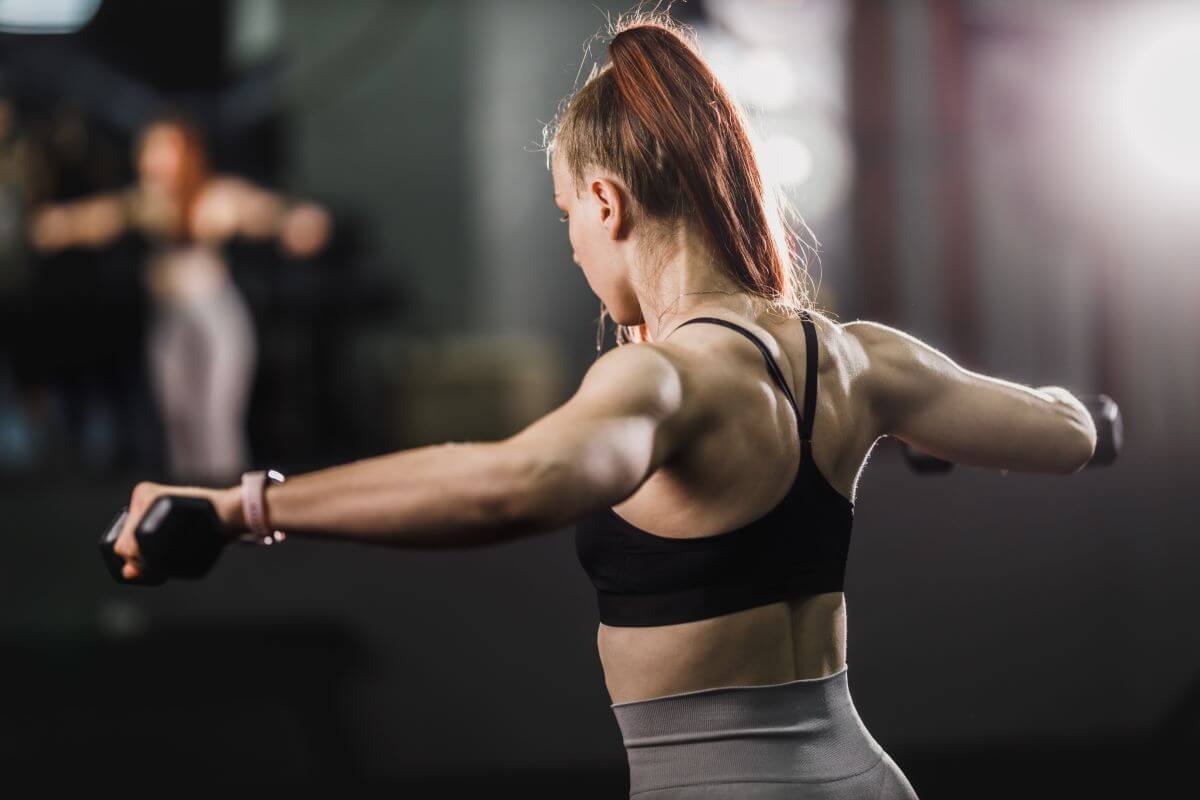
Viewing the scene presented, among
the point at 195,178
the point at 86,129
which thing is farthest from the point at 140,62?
the point at 195,178

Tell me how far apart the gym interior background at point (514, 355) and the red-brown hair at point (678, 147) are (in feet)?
6.52

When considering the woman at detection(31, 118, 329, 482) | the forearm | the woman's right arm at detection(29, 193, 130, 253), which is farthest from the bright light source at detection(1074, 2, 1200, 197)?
the forearm

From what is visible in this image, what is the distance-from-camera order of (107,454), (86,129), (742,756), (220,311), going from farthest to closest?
(86,129) → (107,454) → (220,311) → (742,756)

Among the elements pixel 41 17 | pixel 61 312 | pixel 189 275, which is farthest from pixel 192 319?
pixel 41 17

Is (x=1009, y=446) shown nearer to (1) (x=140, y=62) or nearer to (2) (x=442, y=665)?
(2) (x=442, y=665)

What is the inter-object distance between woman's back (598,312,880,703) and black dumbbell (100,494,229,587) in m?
0.41

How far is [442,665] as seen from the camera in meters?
3.45

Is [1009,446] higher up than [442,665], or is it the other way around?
[1009,446]

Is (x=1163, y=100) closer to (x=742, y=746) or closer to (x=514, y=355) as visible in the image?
(x=514, y=355)

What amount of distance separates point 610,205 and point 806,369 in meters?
0.27

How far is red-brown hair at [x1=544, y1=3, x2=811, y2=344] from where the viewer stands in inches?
54.1

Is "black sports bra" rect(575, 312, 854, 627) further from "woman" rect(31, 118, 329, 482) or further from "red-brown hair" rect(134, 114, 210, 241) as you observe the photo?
"red-brown hair" rect(134, 114, 210, 241)

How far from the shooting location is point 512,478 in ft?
3.65

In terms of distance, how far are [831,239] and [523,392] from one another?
1.76 meters
